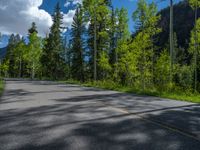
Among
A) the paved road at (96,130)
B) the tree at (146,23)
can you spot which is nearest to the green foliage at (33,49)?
the tree at (146,23)

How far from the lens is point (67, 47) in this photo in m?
77.9

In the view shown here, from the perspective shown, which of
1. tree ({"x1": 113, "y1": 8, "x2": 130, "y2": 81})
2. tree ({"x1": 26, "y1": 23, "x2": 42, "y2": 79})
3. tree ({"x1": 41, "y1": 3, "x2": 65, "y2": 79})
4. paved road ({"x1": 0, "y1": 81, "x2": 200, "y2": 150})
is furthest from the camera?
tree ({"x1": 26, "y1": 23, "x2": 42, "y2": 79})

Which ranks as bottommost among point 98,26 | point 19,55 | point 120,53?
point 120,53

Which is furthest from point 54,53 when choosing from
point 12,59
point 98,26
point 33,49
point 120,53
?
point 12,59

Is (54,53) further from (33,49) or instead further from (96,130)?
(96,130)

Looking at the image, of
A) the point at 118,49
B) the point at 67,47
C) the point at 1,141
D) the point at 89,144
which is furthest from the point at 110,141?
the point at 67,47

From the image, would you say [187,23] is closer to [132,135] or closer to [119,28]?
[119,28]

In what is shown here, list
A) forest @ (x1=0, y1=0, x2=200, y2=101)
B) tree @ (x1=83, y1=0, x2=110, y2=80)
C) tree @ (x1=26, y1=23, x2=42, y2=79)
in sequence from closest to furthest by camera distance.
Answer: forest @ (x1=0, y1=0, x2=200, y2=101) → tree @ (x1=83, y1=0, x2=110, y2=80) → tree @ (x1=26, y1=23, x2=42, y2=79)

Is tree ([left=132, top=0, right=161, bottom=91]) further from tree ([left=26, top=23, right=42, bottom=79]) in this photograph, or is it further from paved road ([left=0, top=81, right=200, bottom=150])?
tree ([left=26, top=23, right=42, bottom=79])

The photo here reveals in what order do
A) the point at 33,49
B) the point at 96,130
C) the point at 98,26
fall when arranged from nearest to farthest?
the point at 96,130, the point at 98,26, the point at 33,49

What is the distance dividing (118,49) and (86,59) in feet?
34.9

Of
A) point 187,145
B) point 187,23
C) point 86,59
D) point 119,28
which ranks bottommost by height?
point 187,145

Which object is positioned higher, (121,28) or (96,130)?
(121,28)

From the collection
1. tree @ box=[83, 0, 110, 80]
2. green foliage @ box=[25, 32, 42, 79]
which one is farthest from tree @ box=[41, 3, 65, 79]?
tree @ box=[83, 0, 110, 80]
